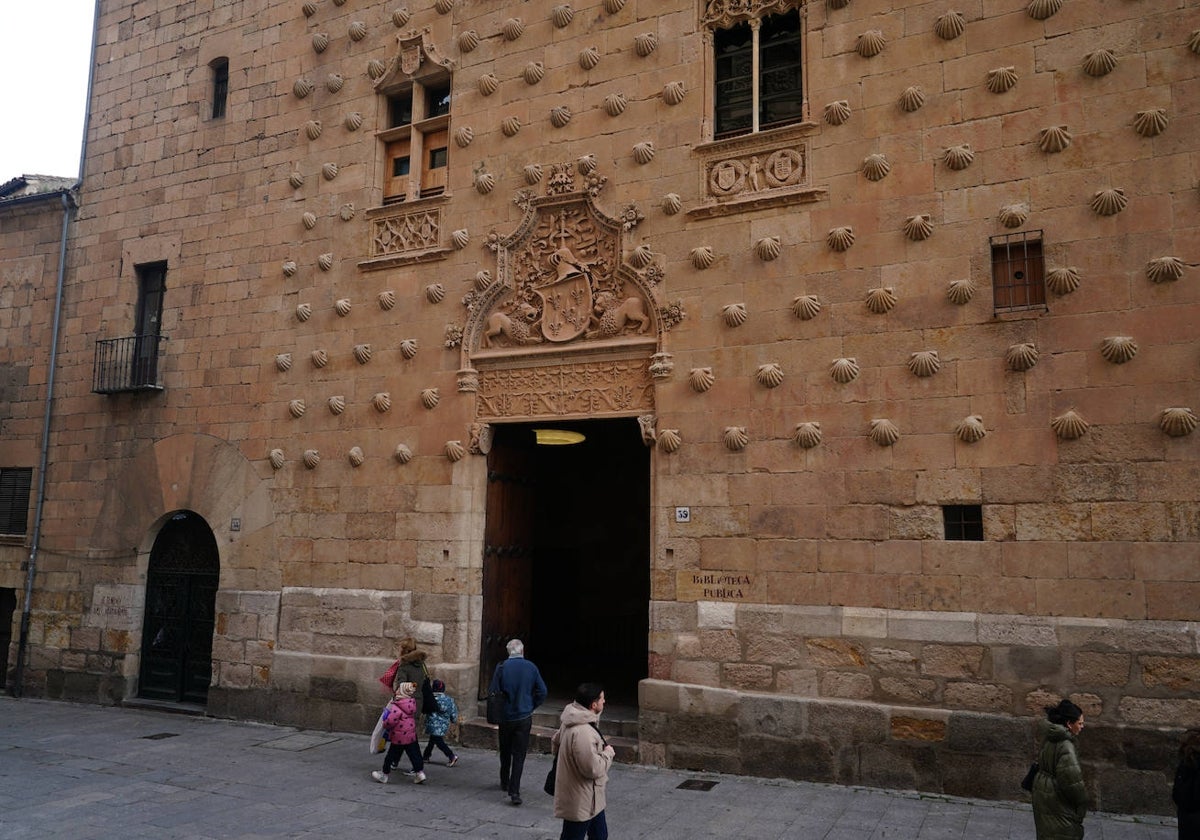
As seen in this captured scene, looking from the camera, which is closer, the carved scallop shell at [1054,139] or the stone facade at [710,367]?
the stone facade at [710,367]

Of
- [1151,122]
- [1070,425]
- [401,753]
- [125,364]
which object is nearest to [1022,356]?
[1070,425]

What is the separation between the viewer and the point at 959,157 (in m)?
8.05

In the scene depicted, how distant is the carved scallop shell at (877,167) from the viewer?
8.38m

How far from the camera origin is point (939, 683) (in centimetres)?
754

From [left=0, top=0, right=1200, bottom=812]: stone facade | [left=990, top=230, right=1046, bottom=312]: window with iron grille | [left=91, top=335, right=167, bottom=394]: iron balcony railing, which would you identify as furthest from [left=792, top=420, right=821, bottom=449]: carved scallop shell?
[left=91, top=335, right=167, bottom=394]: iron balcony railing

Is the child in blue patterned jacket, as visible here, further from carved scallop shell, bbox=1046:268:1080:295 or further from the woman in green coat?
carved scallop shell, bbox=1046:268:1080:295

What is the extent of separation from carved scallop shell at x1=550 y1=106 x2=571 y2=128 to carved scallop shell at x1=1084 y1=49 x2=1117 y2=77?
211 inches

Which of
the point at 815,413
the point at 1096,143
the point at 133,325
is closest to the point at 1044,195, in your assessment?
the point at 1096,143

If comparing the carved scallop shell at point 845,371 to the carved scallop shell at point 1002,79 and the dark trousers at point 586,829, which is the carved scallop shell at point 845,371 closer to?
the carved scallop shell at point 1002,79

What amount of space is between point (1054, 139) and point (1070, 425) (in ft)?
8.50

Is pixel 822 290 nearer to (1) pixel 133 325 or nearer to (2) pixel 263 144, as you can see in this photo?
(2) pixel 263 144

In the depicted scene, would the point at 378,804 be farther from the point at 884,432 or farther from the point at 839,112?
the point at 839,112

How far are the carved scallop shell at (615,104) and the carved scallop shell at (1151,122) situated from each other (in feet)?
16.6

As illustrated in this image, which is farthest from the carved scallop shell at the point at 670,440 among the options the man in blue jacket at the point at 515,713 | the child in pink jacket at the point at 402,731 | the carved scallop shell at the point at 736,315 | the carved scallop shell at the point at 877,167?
the child in pink jacket at the point at 402,731
